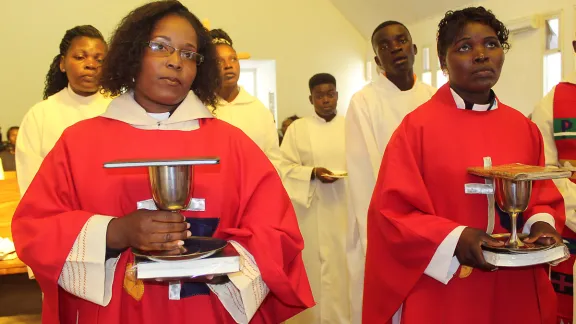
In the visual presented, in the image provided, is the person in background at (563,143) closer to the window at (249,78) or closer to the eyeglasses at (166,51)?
the eyeglasses at (166,51)

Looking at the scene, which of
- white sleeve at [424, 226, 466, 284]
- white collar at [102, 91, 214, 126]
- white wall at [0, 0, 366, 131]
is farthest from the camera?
white wall at [0, 0, 366, 131]

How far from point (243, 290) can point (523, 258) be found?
91cm

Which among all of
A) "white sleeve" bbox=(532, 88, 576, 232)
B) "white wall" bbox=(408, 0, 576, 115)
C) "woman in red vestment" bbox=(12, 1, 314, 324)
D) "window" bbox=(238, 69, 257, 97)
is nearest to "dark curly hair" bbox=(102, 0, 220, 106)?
"woman in red vestment" bbox=(12, 1, 314, 324)

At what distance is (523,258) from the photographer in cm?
196

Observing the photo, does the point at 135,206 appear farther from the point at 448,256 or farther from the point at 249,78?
the point at 249,78

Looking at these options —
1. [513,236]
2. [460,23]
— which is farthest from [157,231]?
[460,23]

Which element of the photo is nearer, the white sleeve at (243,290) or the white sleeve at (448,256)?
the white sleeve at (243,290)

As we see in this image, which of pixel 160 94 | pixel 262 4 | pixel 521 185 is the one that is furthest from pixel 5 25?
pixel 521 185

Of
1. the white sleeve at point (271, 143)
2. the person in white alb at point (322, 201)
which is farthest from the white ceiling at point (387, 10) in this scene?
the white sleeve at point (271, 143)

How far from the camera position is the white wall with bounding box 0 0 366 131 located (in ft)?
31.1

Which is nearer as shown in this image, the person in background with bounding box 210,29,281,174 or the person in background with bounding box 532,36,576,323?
the person in background with bounding box 532,36,576,323

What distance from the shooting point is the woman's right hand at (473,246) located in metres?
2.04

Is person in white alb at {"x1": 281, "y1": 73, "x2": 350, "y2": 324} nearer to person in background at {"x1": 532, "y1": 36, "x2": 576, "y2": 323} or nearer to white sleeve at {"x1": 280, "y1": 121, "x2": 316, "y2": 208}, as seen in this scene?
white sleeve at {"x1": 280, "y1": 121, "x2": 316, "y2": 208}

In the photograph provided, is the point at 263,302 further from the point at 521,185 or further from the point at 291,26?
the point at 291,26
